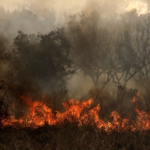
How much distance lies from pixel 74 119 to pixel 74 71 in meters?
10.5

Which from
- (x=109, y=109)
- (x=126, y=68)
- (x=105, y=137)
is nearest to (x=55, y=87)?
(x=109, y=109)

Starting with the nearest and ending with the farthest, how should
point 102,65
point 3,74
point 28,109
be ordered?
1. point 28,109
2. point 3,74
3. point 102,65

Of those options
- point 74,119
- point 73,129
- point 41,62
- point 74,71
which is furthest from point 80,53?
point 73,129

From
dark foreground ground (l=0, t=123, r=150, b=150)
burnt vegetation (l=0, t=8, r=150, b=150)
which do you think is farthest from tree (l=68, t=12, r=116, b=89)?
dark foreground ground (l=0, t=123, r=150, b=150)

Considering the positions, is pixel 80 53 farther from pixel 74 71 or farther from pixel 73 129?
pixel 73 129

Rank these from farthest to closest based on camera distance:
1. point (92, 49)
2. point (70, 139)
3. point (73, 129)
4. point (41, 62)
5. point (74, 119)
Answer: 1. point (92, 49)
2. point (41, 62)
3. point (74, 119)
4. point (73, 129)
5. point (70, 139)

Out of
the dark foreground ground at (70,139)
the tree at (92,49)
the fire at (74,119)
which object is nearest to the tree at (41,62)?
the fire at (74,119)

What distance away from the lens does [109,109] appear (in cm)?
1418

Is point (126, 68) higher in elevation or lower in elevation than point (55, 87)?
higher

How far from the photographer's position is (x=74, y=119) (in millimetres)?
12188

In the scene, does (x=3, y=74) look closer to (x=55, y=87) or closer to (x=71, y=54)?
→ (x=55, y=87)

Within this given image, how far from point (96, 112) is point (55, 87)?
637 centimetres

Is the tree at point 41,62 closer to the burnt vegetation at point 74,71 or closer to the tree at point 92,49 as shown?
the burnt vegetation at point 74,71

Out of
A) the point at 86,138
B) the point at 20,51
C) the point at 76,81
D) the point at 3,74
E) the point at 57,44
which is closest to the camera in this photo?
the point at 86,138
